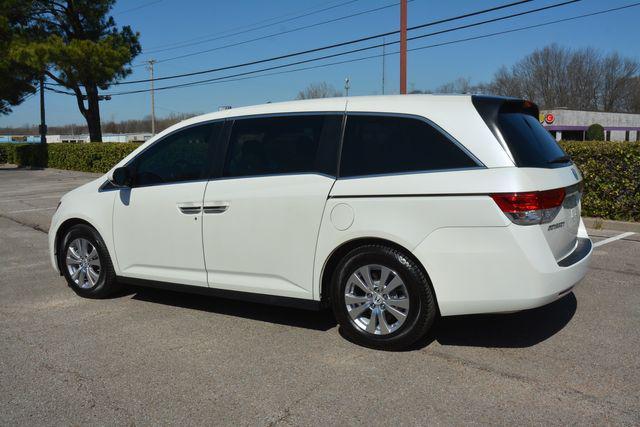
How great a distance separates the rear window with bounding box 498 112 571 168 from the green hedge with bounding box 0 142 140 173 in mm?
20986

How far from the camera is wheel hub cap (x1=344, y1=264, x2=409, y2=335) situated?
154 inches

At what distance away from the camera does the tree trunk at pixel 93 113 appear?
3048cm

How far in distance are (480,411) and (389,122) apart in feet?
6.53

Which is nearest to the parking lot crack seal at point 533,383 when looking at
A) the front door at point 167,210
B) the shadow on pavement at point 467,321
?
the shadow on pavement at point 467,321

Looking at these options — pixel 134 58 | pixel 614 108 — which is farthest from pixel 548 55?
pixel 134 58

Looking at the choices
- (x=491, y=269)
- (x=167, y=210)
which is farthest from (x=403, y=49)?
(x=491, y=269)

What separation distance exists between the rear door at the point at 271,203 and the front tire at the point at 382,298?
1.01ft

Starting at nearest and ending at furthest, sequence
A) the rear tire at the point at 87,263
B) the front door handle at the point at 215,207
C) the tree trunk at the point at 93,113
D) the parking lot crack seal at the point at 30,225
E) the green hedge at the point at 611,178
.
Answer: the front door handle at the point at 215,207, the rear tire at the point at 87,263, the green hedge at the point at 611,178, the parking lot crack seal at the point at 30,225, the tree trunk at the point at 93,113


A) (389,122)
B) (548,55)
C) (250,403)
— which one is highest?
(548,55)

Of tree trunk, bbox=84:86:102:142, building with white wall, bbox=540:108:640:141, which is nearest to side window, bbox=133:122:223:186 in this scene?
tree trunk, bbox=84:86:102:142

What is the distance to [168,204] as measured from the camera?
479cm

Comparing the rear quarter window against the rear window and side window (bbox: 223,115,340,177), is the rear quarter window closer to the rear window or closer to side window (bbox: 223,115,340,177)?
the rear window

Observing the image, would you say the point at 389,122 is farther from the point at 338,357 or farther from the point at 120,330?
the point at 120,330

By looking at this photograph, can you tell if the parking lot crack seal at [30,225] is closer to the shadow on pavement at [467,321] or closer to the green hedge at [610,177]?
the shadow on pavement at [467,321]
